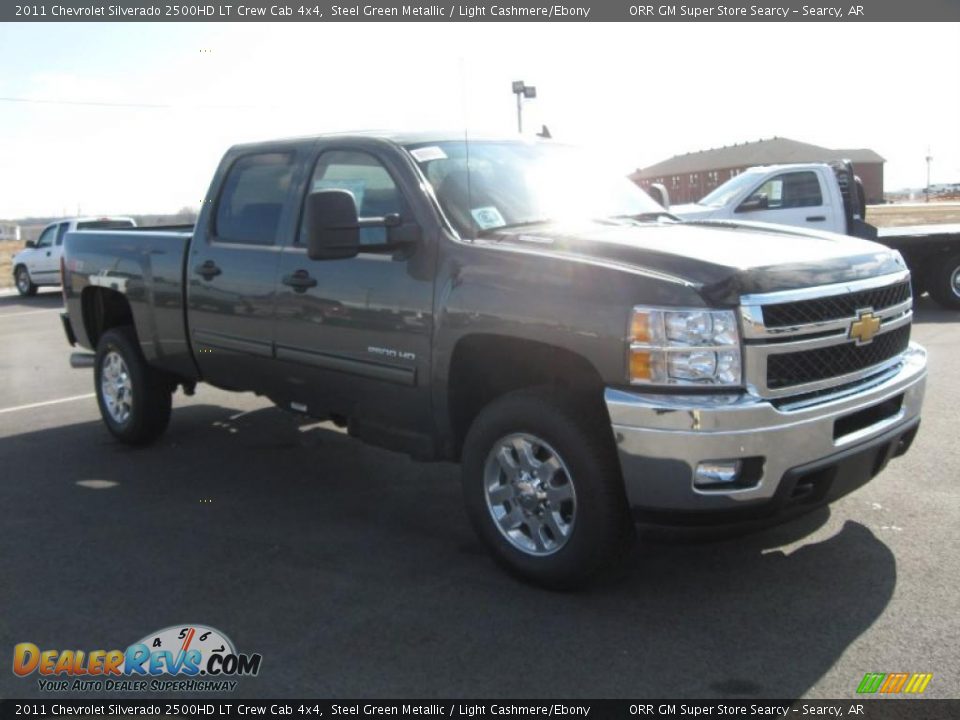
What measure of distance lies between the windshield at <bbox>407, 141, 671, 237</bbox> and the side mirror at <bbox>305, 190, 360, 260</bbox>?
1.66 feet

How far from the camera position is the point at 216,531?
513cm

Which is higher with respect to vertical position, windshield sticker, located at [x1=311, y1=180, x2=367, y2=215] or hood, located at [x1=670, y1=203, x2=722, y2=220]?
windshield sticker, located at [x1=311, y1=180, x2=367, y2=215]

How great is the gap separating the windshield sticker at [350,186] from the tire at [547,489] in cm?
157

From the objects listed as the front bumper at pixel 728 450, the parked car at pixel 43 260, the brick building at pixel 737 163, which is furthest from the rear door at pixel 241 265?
the brick building at pixel 737 163

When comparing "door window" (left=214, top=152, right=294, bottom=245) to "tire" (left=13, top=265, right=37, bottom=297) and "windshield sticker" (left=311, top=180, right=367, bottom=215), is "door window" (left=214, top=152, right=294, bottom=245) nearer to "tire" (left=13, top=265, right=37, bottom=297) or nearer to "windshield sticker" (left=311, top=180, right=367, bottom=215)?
"windshield sticker" (left=311, top=180, right=367, bottom=215)

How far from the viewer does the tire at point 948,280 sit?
13.1 metres

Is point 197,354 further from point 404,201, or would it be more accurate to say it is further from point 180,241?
point 404,201

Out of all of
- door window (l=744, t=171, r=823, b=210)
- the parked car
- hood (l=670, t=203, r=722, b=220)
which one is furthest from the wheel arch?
the parked car

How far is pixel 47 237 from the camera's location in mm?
23109

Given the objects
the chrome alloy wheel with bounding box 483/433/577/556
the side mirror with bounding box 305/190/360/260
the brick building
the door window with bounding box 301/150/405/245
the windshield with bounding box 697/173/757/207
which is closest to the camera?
the chrome alloy wheel with bounding box 483/433/577/556

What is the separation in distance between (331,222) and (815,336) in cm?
221

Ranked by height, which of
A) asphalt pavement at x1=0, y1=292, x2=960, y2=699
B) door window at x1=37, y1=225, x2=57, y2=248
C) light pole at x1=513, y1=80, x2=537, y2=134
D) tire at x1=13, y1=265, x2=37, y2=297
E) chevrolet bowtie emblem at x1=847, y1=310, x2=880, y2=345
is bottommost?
asphalt pavement at x1=0, y1=292, x2=960, y2=699

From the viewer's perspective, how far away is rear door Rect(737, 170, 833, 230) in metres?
13.7

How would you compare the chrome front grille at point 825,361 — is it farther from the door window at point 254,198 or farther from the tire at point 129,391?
the tire at point 129,391
